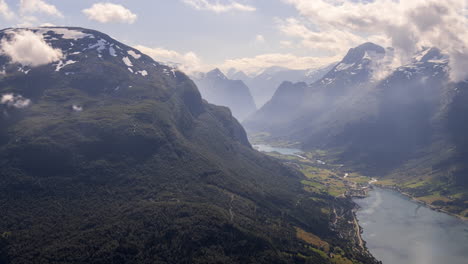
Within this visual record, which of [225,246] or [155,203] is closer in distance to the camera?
[225,246]

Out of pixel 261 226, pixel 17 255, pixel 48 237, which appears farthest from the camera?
pixel 261 226

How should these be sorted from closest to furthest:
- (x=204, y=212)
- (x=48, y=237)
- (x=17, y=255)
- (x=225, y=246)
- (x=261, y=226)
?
1. (x=17, y=255)
2. (x=48, y=237)
3. (x=225, y=246)
4. (x=204, y=212)
5. (x=261, y=226)

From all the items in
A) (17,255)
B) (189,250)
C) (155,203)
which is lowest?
(17,255)

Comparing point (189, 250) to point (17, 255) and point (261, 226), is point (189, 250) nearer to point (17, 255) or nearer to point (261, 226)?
point (261, 226)

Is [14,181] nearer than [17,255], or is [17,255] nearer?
[17,255]

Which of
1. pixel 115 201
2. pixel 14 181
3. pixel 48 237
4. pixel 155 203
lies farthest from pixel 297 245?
pixel 14 181

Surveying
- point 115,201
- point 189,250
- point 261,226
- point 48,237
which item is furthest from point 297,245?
point 48,237

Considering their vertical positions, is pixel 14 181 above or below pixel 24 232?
above

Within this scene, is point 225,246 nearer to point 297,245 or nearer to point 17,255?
point 297,245

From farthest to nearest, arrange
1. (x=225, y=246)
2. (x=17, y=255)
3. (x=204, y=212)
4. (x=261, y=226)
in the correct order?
(x=261, y=226) < (x=204, y=212) < (x=225, y=246) < (x=17, y=255)
